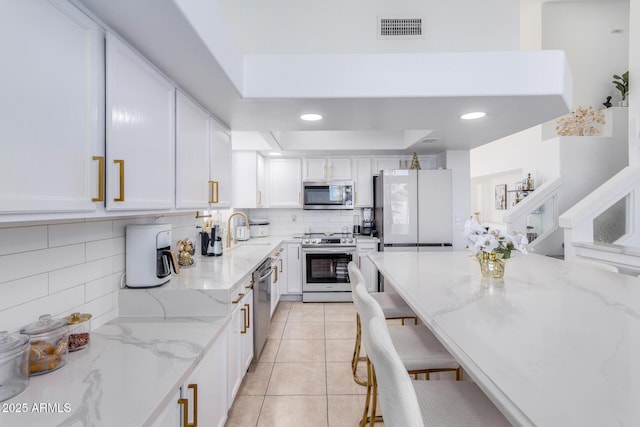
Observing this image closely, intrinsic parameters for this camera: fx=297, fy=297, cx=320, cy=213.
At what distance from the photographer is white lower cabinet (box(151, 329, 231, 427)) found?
108 centimetres

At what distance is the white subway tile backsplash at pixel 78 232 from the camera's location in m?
1.27

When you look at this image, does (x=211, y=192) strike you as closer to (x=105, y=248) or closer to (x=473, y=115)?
(x=105, y=248)

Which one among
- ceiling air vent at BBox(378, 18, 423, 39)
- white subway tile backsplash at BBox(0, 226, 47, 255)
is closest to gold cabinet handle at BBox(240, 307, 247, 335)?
white subway tile backsplash at BBox(0, 226, 47, 255)

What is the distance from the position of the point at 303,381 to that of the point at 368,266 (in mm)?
2088

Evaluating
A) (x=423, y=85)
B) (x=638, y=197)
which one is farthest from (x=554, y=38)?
(x=423, y=85)

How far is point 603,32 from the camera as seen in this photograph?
18.3 feet

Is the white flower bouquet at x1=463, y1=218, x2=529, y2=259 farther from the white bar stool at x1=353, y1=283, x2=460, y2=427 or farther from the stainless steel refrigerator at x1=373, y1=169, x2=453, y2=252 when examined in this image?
the stainless steel refrigerator at x1=373, y1=169, x2=453, y2=252

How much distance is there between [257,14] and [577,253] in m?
4.14

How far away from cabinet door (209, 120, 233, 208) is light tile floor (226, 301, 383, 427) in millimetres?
1453

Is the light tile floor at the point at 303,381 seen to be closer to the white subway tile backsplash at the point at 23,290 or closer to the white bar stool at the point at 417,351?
the white bar stool at the point at 417,351

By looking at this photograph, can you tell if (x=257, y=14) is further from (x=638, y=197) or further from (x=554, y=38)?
(x=554, y=38)

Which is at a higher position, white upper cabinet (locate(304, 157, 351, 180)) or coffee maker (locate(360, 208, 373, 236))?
white upper cabinet (locate(304, 157, 351, 180))

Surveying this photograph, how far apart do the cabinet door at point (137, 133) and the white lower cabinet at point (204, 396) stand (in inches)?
29.8

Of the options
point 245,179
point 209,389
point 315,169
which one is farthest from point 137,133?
point 315,169
